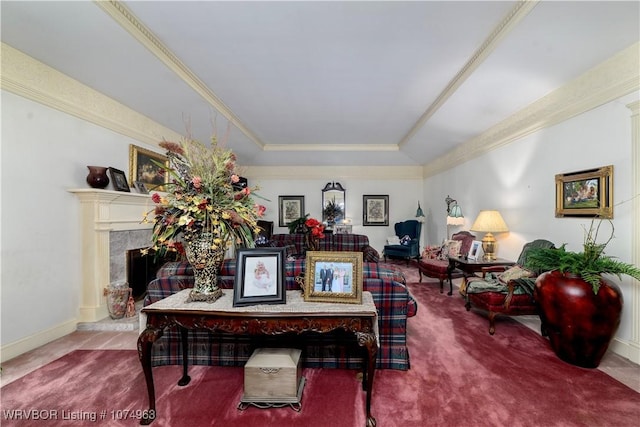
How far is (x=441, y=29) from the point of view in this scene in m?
2.62

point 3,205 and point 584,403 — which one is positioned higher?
point 3,205

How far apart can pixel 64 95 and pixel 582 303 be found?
5528mm

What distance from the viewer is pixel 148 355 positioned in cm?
170

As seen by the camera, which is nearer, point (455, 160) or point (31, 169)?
point (31, 169)

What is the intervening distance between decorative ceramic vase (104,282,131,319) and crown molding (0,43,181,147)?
6.85 feet

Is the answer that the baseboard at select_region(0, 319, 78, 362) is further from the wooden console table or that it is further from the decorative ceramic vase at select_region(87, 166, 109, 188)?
the wooden console table

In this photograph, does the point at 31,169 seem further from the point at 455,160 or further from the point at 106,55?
the point at 455,160

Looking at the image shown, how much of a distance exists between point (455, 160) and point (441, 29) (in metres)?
3.82

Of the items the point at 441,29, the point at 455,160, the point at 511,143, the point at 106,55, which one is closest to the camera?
the point at 441,29

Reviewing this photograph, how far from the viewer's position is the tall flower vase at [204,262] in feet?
5.93

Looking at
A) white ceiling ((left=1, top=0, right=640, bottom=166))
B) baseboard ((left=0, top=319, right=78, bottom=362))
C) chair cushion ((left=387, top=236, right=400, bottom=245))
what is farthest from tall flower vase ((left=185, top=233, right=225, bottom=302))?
chair cushion ((left=387, top=236, right=400, bottom=245))

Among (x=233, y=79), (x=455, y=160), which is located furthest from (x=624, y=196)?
(x=233, y=79)

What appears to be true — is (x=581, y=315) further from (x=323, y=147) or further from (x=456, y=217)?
(x=323, y=147)

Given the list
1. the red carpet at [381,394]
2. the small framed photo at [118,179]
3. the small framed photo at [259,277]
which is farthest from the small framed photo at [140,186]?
the small framed photo at [259,277]
